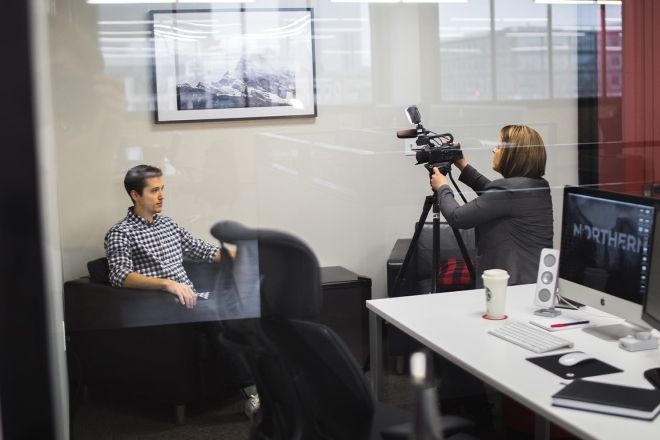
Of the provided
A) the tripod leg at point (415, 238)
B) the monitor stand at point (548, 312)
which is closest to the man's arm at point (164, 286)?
the tripod leg at point (415, 238)

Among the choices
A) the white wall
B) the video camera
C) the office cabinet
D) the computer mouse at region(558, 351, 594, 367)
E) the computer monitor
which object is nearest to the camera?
the computer mouse at region(558, 351, 594, 367)

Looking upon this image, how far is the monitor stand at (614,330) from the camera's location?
2647 millimetres

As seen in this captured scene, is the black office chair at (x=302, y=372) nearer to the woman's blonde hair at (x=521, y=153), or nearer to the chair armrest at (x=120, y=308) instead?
the chair armrest at (x=120, y=308)

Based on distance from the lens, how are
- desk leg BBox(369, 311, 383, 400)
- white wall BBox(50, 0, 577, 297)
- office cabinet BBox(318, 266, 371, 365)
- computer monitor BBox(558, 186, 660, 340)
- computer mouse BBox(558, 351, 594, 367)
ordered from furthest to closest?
office cabinet BBox(318, 266, 371, 365) < white wall BBox(50, 0, 577, 297) < desk leg BBox(369, 311, 383, 400) < computer monitor BBox(558, 186, 660, 340) < computer mouse BBox(558, 351, 594, 367)

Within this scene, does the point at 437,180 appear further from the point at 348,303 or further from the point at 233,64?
the point at 233,64

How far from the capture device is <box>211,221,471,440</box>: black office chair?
225 centimetres

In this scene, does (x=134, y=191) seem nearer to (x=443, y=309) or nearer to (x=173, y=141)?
(x=173, y=141)

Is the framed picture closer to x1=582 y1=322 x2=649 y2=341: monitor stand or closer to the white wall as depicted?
the white wall

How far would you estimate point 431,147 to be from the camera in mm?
3756

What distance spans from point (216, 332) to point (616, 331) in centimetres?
169

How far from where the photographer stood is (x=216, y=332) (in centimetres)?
360

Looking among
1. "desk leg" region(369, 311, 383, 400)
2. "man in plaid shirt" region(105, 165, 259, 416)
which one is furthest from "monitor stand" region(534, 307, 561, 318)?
"man in plaid shirt" region(105, 165, 259, 416)

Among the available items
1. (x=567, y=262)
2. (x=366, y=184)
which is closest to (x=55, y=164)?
(x=366, y=184)

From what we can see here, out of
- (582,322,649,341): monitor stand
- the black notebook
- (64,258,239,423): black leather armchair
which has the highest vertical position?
(582,322,649,341): monitor stand
